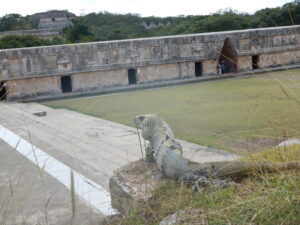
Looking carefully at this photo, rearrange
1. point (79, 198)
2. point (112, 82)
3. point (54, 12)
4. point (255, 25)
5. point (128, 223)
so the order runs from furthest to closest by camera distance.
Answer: point (54, 12), point (255, 25), point (112, 82), point (79, 198), point (128, 223)

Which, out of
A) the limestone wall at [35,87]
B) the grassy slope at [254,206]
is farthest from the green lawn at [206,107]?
the grassy slope at [254,206]

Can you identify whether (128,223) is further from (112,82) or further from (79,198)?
(112,82)

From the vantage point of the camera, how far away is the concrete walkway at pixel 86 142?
21.2ft

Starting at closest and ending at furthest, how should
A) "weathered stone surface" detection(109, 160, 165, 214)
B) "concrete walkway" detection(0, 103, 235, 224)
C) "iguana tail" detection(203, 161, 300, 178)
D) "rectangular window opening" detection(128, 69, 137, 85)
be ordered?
"iguana tail" detection(203, 161, 300, 178), "weathered stone surface" detection(109, 160, 165, 214), "concrete walkway" detection(0, 103, 235, 224), "rectangular window opening" detection(128, 69, 137, 85)

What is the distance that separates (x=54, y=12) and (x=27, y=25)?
773cm

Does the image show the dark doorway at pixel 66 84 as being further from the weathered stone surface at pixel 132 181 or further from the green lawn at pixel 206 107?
the weathered stone surface at pixel 132 181

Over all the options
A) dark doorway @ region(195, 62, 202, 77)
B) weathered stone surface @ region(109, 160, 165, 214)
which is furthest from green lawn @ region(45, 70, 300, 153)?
weathered stone surface @ region(109, 160, 165, 214)

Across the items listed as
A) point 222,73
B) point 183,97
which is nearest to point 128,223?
point 183,97

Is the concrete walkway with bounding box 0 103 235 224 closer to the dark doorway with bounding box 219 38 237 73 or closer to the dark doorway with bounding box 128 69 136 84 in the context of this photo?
the dark doorway with bounding box 128 69 136 84

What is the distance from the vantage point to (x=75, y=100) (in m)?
15.1

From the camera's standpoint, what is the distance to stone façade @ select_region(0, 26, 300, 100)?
15.8 meters

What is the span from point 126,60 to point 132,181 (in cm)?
1361

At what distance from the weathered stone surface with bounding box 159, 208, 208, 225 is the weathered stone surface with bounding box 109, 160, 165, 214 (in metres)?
1.24

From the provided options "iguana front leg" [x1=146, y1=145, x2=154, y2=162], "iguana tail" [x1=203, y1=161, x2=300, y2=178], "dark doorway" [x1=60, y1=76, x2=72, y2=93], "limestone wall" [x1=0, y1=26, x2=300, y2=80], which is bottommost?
"dark doorway" [x1=60, y1=76, x2=72, y2=93]
